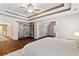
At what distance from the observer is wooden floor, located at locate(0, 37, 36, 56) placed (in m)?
1.12

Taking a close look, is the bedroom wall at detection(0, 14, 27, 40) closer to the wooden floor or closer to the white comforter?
the wooden floor

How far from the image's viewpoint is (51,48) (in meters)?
1.17

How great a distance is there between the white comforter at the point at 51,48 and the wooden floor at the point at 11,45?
73 mm

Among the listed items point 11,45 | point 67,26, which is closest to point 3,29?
point 11,45

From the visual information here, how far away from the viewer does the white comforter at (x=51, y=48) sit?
111 centimetres

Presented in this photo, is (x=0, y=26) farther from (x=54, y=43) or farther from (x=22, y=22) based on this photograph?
(x=54, y=43)

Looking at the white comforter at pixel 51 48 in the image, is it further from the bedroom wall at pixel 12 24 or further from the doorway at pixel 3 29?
the doorway at pixel 3 29

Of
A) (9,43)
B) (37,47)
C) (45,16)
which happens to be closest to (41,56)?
(37,47)

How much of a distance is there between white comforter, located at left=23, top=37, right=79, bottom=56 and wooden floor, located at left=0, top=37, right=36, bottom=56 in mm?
73

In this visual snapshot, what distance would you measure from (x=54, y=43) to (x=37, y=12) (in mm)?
570

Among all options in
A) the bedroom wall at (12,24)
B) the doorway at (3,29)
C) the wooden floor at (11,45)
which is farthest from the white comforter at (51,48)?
the doorway at (3,29)

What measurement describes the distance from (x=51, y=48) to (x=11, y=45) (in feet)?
1.96

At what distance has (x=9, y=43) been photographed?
1176 millimetres

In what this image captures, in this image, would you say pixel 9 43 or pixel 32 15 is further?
pixel 32 15
